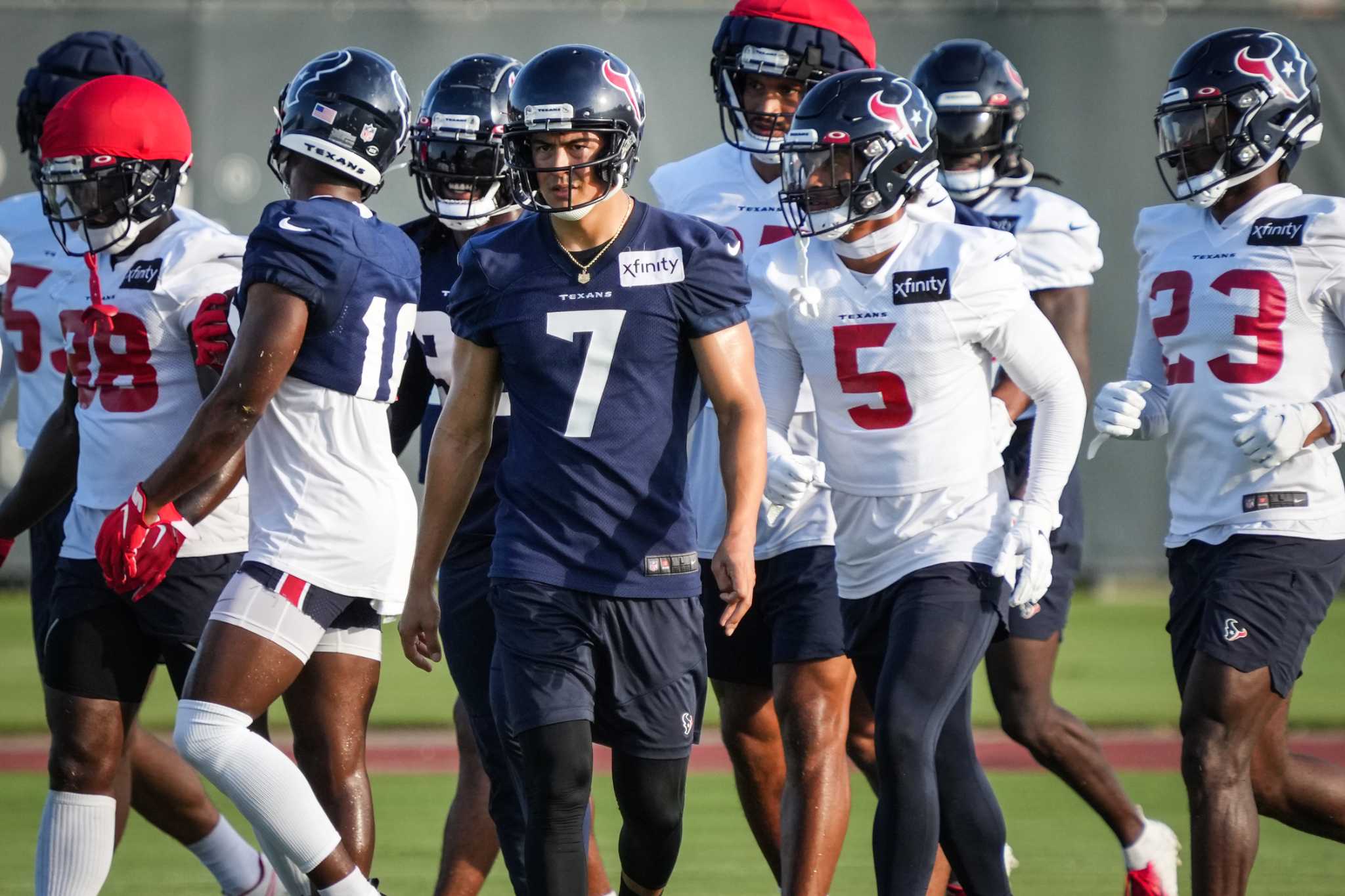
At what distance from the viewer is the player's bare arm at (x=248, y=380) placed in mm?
4219

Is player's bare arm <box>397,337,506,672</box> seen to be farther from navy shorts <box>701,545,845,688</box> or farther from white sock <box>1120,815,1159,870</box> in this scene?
white sock <box>1120,815,1159,870</box>

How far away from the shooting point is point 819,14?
546 cm

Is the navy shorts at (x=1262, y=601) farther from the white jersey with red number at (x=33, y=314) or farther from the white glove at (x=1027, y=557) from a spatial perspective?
the white jersey with red number at (x=33, y=314)

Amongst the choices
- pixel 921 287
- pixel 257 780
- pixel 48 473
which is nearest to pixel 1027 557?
pixel 921 287

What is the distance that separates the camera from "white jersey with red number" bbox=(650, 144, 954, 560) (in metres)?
5.04

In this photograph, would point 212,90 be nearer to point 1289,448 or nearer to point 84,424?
point 84,424

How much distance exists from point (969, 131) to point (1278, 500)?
1.94 m

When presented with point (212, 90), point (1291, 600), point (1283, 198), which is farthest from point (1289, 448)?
point (212, 90)

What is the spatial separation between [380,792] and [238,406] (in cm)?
339

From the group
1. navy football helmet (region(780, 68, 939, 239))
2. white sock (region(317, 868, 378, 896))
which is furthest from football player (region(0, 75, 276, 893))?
navy football helmet (region(780, 68, 939, 239))

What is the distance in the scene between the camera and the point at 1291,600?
4.65 meters

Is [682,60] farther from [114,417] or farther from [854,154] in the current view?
[114,417]

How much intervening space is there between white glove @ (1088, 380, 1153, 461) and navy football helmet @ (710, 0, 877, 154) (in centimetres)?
117

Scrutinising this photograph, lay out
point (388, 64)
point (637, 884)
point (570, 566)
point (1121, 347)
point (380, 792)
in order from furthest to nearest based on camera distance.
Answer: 1. point (1121, 347)
2. point (380, 792)
3. point (388, 64)
4. point (637, 884)
5. point (570, 566)
